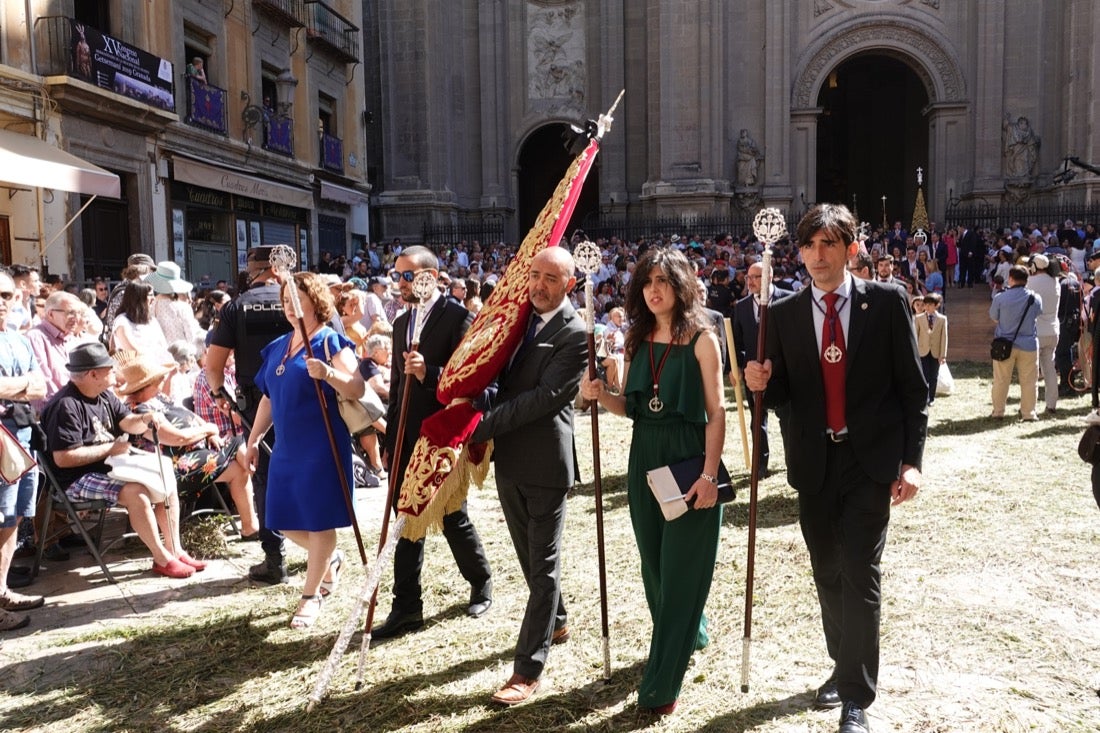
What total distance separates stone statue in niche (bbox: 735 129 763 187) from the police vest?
80.6 feet

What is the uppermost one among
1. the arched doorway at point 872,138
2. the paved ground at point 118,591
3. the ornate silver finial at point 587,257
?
the arched doorway at point 872,138

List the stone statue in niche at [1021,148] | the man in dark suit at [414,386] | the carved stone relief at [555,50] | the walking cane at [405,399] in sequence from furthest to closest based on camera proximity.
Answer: the carved stone relief at [555,50] → the stone statue in niche at [1021,148] → the man in dark suit at [414,386] → the walking cane at [405,399]

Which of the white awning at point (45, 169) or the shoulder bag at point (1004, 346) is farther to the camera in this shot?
the white awning at point (45, 169)

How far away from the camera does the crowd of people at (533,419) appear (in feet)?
11.7

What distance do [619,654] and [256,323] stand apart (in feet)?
10.1

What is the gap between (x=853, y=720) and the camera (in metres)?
3.57

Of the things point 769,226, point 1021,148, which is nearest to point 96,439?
point 769,226

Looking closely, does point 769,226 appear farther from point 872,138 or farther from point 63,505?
point 872,138

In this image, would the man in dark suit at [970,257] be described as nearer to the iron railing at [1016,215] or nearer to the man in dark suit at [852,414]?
the iron railing at [1016,215]

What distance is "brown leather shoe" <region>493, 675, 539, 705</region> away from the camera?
3953 mm

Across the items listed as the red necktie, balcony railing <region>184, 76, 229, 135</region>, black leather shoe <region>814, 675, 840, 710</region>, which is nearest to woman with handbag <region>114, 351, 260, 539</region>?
black leather shoe <region>814, 675, 840, 710</region>

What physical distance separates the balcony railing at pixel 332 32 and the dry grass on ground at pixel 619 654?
21049 millimetres

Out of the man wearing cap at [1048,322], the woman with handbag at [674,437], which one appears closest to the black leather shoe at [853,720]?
the woman with handbag at [674,437]

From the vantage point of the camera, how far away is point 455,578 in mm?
5676
